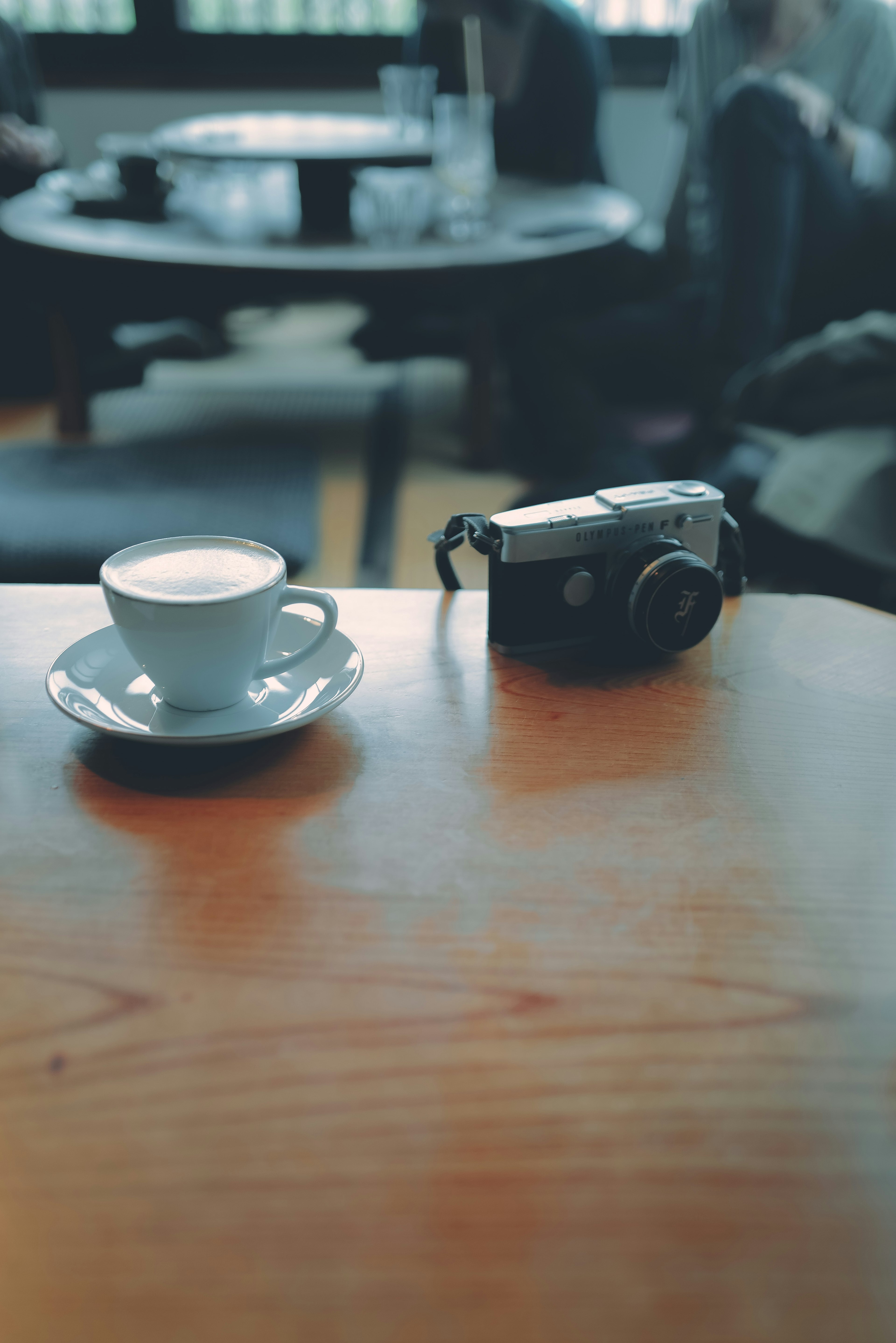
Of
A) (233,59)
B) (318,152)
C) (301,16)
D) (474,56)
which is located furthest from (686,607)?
(301,16)

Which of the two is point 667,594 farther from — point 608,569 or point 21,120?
point 21,120

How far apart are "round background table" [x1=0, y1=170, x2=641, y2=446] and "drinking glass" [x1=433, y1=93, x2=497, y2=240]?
5 cm

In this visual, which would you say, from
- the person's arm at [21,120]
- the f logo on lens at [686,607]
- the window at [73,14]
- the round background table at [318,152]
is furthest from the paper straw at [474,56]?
the f logo on lens at [686,607]

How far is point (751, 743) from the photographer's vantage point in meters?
0.56

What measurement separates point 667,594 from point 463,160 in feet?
5.49

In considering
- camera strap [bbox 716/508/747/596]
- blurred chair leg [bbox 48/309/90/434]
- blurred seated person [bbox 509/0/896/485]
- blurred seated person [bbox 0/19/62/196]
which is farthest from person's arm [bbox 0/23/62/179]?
camera strap [bbox 716/508/747/596]

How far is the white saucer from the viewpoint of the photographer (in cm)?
52

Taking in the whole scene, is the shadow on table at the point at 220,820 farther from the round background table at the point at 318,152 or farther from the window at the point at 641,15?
the window at the point at 641,15

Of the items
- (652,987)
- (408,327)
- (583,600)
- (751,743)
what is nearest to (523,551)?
(583,600)

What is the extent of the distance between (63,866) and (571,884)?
226 millimetres

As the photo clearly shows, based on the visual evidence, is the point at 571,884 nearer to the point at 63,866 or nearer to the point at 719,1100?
the point at 719,1100

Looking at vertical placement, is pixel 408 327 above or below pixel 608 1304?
below

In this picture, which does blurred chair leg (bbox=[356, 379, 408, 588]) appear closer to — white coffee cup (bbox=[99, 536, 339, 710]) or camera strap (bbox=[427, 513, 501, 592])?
camera strap (bbox=[427, 513, 501, 592])

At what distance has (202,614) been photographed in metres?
0.50
